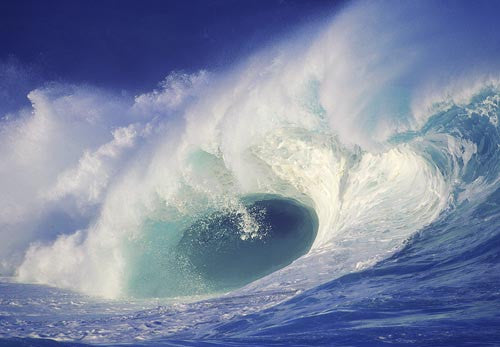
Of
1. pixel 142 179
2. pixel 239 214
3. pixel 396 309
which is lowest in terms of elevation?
pixel 396 309

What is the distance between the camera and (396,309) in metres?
4.48

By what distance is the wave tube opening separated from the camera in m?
9.84

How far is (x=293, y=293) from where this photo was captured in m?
5.53

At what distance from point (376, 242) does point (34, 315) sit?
23.0 feet

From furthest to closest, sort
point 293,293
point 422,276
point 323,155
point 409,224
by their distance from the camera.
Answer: point 323,155 < point 409,224 < point 293,293 < point 422,276

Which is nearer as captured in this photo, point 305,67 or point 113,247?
point 305,67

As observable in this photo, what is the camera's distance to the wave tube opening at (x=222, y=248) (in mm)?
9836

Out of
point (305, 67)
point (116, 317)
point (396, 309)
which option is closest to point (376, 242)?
point (396, 309)

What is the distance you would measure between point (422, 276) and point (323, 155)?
215 inches

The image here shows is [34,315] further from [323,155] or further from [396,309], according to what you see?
[323,155]

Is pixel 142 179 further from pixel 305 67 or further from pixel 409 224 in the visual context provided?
pixel 409 224

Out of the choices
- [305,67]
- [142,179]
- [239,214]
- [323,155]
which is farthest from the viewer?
[142,179]

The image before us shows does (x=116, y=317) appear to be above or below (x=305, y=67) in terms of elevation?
below

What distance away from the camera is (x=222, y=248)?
10.8m
